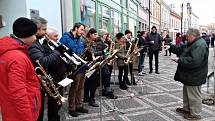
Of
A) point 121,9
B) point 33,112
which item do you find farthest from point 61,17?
point 121,9

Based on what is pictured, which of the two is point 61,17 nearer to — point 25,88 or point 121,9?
point 25,88

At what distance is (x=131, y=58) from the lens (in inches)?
323

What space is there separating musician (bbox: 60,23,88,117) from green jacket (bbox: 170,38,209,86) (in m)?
2.05

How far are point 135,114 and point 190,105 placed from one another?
3.77ft

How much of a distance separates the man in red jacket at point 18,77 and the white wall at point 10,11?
3.52 metres

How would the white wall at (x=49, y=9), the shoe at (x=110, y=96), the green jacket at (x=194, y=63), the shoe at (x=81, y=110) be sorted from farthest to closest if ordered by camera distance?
the shoe at (x=110, y=96) < the white wall at (x=49, y=9) < the shoe at (x=81, y=110) < the green jacket at (x=194, y=63)

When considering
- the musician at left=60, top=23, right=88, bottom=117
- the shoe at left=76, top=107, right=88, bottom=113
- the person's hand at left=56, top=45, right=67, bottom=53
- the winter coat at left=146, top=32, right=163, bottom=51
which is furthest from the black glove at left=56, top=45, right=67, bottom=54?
the winter coat at left=146, top=32, right=163, bottom=51

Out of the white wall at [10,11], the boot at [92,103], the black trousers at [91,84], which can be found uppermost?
the white wall at [10,11]

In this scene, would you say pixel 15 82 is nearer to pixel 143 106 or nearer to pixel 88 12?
pixel 143 106

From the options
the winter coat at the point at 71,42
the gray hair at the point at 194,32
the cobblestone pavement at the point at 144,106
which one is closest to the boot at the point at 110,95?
the cobblestone pavement at the point at 144,106

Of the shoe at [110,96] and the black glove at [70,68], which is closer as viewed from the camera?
the black glove at [70,68]

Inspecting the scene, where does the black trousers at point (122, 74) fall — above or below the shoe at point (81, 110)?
above

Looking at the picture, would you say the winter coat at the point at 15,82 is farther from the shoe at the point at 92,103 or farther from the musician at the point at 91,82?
the shoe at the point at 92,103

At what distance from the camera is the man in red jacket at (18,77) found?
8.77 feet
